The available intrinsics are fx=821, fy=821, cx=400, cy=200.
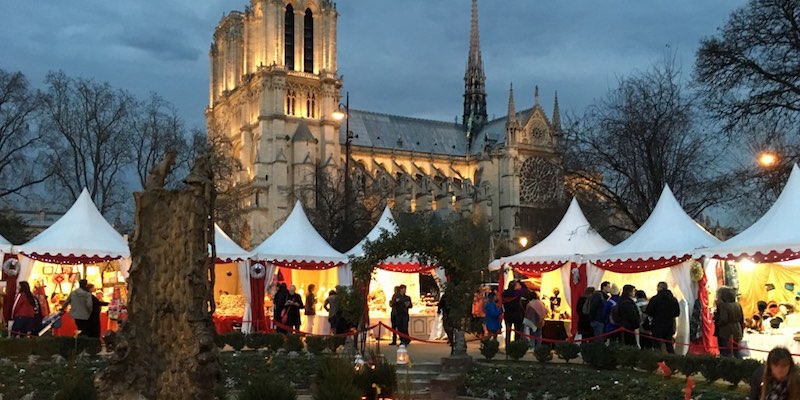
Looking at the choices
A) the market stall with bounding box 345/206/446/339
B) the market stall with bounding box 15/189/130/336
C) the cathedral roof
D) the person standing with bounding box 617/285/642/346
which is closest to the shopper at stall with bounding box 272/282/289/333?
the market stall with bounding box 345/206/446/339

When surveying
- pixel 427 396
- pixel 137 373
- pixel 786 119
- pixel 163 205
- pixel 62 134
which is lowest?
pixel 427 396

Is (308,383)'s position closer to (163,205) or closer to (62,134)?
(163,205)

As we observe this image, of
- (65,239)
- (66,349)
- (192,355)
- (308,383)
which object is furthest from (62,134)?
(192,355)

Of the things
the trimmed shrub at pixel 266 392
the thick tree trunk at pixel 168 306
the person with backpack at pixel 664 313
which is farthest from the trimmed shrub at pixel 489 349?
the thick tree trunk at pixel 168 306

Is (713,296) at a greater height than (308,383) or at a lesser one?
greater

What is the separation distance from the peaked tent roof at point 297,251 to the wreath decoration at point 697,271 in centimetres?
954

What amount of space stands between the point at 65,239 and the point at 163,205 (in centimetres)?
1313

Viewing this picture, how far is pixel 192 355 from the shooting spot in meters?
8.02

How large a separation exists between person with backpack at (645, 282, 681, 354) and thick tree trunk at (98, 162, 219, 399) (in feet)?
28.5

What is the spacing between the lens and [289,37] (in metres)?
68.4

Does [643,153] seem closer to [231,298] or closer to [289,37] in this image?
[231,298]

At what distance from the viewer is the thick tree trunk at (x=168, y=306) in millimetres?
7930

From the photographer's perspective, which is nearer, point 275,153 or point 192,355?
point 192,355

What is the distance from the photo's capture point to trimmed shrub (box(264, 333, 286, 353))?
54.5 feet
